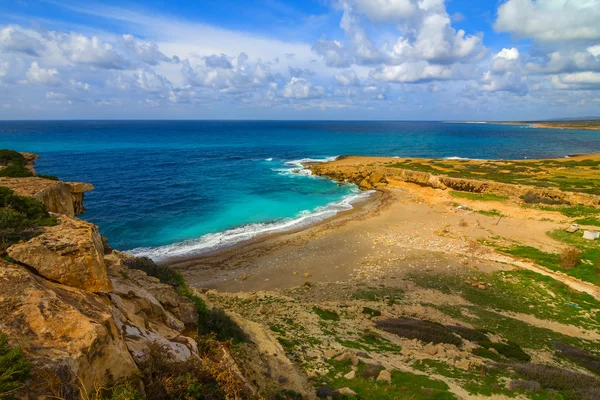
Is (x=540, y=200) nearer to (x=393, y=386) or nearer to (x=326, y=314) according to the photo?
(x=326, y=314)

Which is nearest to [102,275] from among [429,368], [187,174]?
[429,368]

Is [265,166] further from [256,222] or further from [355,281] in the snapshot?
[355,281]

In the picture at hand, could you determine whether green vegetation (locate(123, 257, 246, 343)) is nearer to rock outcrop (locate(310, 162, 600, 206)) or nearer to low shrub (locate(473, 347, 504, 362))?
low shrub (locate(473, 347, 504, 362))

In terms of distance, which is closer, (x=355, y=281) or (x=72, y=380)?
(x=72, y=380)

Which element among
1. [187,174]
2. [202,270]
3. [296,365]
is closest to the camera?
[296,365]

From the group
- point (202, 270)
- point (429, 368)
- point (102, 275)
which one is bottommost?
point (202, 270)

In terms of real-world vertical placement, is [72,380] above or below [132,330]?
above

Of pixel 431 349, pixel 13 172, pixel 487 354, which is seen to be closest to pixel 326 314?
pixel 431 349
